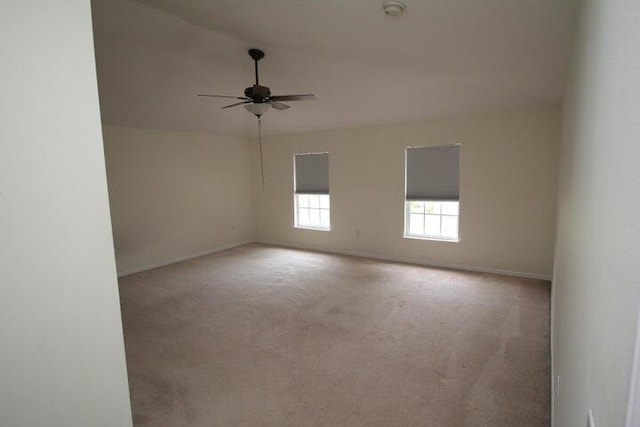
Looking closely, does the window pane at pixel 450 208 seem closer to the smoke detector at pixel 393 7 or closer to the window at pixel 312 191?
the window at pixel 312 191

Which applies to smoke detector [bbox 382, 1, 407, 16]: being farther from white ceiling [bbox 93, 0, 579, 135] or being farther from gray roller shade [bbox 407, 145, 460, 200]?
gray roller shade [bbox 407, 145, 460, 200]

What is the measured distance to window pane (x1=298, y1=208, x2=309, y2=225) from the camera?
6988 mm

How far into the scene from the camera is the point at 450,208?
5270 millimetres

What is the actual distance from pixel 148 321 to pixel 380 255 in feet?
12.6

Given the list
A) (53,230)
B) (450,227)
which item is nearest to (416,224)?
(450,227)

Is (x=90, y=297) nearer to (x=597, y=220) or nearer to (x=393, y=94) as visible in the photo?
(x=597, y=220)

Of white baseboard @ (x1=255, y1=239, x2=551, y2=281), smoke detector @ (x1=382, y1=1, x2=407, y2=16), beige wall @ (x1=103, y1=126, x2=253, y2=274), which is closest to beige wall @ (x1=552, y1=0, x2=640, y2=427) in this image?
smoke detector @ (x1=382, y1=1, x2=407, y2=16)

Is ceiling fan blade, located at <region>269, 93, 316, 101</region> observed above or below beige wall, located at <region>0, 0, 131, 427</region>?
above

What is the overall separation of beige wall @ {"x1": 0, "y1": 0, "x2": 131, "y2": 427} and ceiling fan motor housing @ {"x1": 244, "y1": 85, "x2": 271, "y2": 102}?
246cm

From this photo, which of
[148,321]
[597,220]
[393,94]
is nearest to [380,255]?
[393,94]

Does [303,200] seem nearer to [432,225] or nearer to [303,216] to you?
[303,216]

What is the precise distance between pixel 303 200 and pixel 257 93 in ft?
12.4

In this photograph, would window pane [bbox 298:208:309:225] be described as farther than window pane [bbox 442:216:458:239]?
Yes

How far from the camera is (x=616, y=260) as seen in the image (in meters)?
0.56
